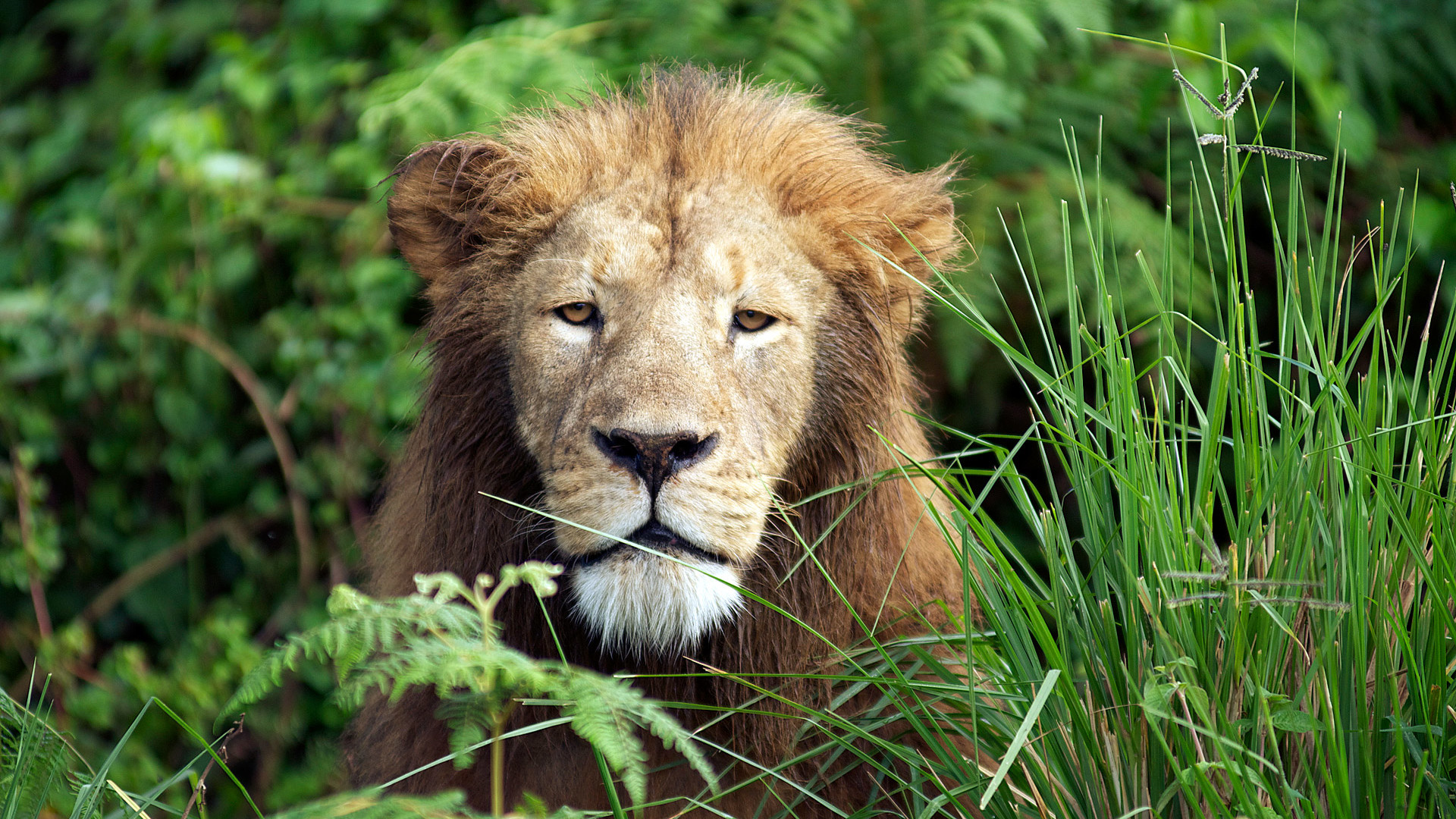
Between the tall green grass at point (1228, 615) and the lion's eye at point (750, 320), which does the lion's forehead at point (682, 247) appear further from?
the tall green grass at point (1228, 615)

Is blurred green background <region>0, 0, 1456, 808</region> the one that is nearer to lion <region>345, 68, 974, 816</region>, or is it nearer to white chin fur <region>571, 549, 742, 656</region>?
lion <region>345, 68, 974, 816</region>

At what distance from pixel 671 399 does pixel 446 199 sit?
562 mm

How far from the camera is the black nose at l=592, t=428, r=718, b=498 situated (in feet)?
4.71

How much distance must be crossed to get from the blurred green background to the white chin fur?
1.33 metres

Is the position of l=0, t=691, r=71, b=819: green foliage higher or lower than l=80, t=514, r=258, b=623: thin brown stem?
higher

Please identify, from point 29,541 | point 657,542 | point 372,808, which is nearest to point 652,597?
point 657,542

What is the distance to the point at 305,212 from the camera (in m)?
3.21

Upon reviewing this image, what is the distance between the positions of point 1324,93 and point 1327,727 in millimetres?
1924

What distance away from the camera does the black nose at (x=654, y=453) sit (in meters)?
1.44

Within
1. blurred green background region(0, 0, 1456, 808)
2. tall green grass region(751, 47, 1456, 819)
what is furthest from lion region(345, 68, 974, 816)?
blurred green background region(0, 0, 1456, 808)

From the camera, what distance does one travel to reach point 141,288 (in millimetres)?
3354

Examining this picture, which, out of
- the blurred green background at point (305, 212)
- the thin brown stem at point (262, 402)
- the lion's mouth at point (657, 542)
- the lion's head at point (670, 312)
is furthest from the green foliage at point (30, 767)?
the thin brown stem at point (262, 402)

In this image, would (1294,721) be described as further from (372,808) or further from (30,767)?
(30,767)

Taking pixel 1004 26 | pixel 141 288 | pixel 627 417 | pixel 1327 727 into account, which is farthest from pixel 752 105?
pixel 141 288
